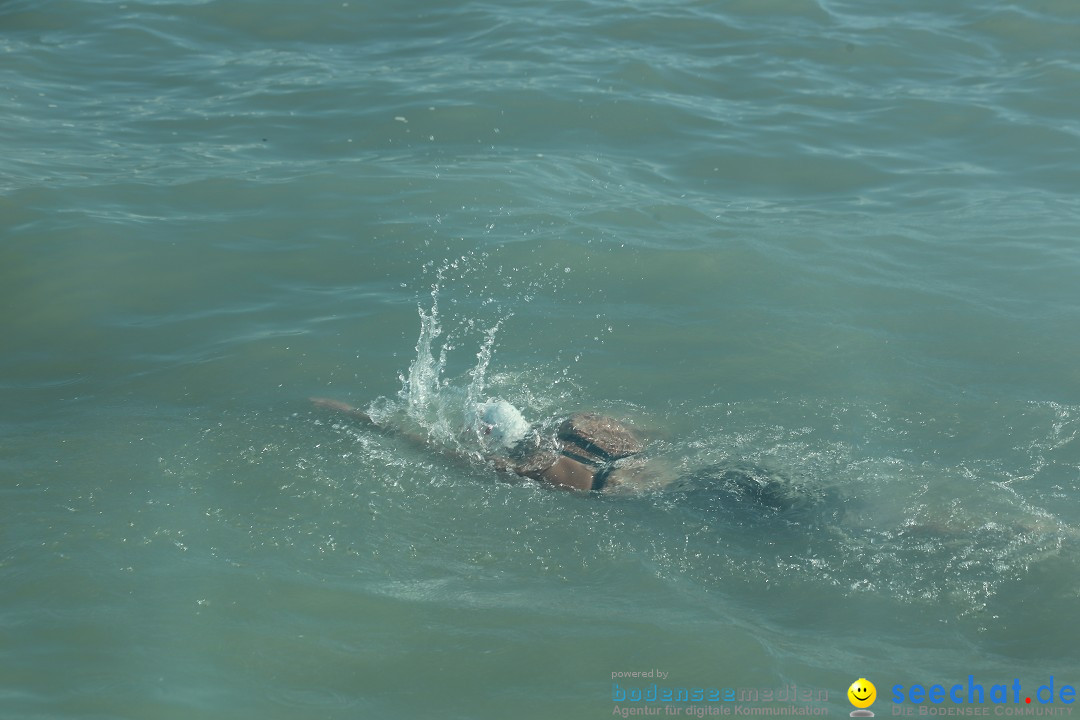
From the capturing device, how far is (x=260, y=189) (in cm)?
1034

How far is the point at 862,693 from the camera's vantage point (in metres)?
4.91

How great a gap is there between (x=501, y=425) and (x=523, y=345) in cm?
144

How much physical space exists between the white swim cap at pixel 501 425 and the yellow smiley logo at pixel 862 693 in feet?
8.59

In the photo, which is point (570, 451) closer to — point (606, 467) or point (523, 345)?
point (606, 467)

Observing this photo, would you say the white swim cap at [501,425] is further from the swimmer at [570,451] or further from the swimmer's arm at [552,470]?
the swimmer's arm at [552,470]

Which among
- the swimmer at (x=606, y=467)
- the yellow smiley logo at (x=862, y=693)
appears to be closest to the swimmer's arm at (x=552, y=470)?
the swimmer at (x=606, y=467)

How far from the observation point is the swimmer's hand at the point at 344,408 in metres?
7.14

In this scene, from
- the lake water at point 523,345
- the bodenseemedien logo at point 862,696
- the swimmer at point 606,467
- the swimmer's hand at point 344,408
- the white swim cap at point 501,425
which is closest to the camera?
the bodenseemedien logo at point 862,696

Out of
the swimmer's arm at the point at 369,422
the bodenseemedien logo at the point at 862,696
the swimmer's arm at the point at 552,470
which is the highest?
the swimmer's arm at the point at 369,422

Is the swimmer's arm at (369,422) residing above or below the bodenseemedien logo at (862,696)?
above

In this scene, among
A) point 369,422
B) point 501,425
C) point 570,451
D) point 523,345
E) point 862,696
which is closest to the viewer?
point 862,696

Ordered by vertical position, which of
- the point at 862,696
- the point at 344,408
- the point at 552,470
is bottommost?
the point at 862,696

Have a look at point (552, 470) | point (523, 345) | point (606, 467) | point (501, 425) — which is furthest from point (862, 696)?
point (523, 345)

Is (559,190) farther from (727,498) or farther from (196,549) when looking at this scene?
(196,549)
